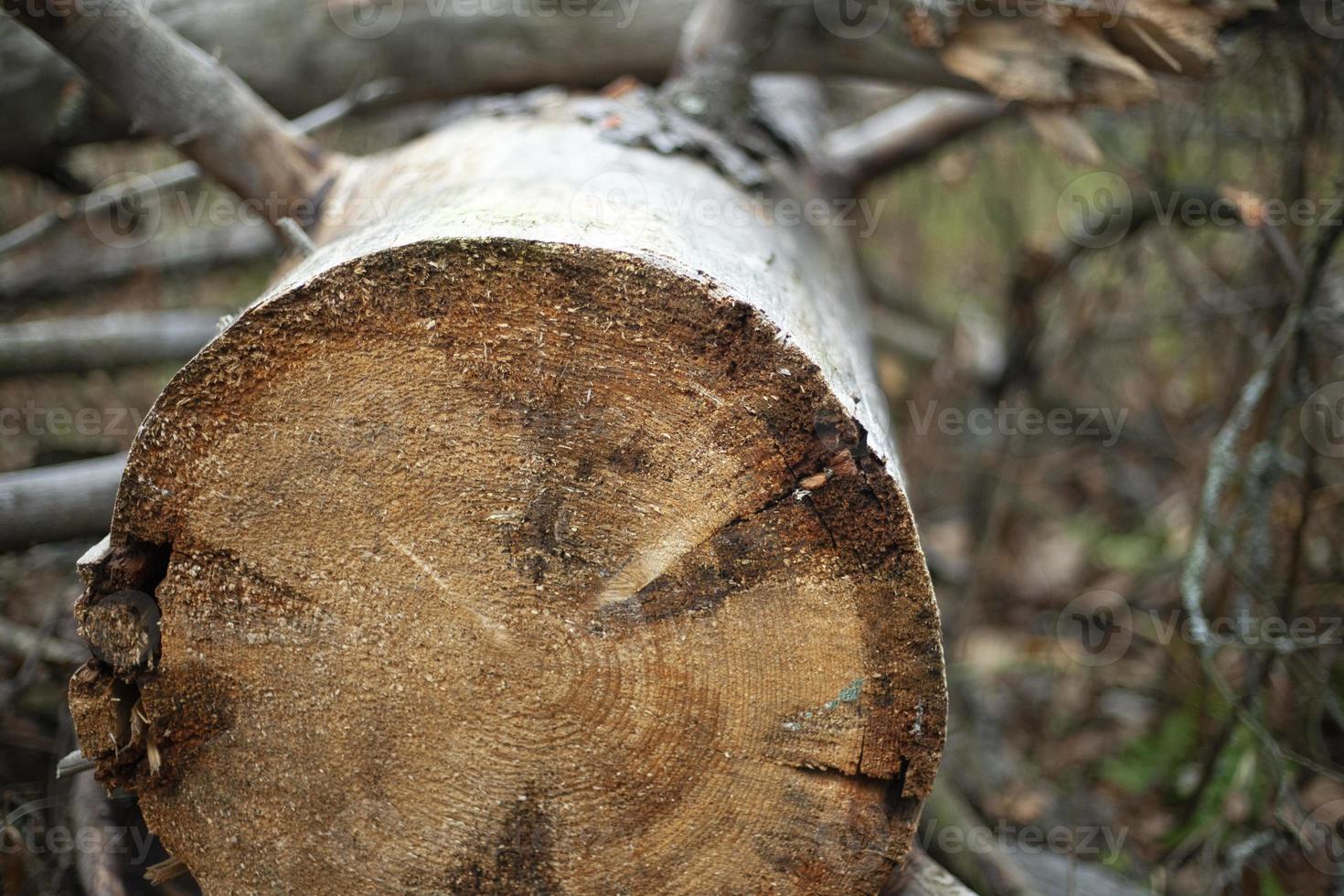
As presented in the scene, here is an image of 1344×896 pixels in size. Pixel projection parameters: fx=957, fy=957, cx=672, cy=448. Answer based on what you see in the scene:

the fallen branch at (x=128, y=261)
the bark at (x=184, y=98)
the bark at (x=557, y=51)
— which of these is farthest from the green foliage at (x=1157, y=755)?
the fallen branch at (x=128, y=261)

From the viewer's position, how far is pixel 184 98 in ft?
6.07

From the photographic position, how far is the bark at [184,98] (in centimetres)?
170

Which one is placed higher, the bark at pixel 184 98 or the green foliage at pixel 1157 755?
the bark at pixel 184 98

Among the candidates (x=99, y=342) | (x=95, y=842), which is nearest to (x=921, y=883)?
(x=95, y=842)

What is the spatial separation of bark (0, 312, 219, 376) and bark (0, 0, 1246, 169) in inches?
19.8

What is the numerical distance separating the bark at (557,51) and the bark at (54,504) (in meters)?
1.00

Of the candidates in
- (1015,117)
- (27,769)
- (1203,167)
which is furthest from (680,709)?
(1203,167)

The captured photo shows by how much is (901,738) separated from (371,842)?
77 cm

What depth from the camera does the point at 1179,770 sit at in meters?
2.73

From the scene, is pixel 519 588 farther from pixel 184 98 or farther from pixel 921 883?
pixel 184 98

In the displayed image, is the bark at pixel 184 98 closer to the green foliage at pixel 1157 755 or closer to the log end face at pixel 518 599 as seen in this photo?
the log end face at pixel 518 599

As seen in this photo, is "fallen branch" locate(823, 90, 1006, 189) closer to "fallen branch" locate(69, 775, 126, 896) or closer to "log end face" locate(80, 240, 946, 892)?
"log end face" locate(80, 240, 946, 892)

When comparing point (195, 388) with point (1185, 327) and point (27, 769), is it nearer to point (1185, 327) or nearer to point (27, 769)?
point (27, 769)

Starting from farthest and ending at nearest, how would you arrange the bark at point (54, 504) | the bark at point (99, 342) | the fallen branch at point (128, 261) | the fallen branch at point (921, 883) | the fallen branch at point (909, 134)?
the fallen branch at point (128, 261)
the fallen branch at point (909, 134)
the bark at point (99, 342)
the bark at point (54, 504)
the fallen branch at point (921, 883)
